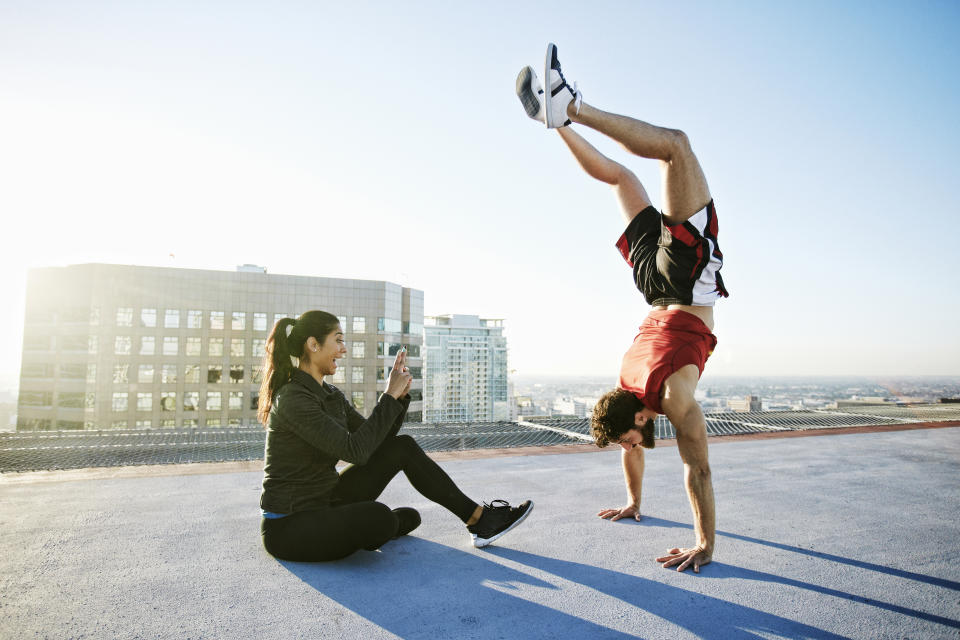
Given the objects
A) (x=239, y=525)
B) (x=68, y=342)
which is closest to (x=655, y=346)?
(x=239, y=525)

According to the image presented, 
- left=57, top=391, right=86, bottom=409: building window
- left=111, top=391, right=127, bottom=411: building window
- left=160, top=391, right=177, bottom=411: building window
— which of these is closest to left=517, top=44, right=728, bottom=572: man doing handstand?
left=160, top=391, right=177, bottom=411: building window

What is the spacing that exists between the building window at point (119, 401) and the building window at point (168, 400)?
8.75 ft

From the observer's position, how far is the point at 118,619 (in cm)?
126

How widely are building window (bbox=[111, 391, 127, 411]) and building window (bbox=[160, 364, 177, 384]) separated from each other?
2947 millimetres

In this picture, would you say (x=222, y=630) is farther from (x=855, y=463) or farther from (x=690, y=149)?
(x=855, y=463)

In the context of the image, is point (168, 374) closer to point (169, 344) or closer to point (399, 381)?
point (169, 344)

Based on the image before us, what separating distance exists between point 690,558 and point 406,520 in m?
0.99

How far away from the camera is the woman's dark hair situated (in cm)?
178

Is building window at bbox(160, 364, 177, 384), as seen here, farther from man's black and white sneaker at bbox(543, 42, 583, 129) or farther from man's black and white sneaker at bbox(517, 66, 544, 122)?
man's black and white sneaker at bbox(543, 42, 583, 129)

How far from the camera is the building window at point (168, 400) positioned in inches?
1582

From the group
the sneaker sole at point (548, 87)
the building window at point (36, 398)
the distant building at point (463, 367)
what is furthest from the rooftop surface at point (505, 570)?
the distant building at point (463, 367)

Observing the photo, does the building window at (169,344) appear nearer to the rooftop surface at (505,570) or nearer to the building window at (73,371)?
the building window at (73,371)

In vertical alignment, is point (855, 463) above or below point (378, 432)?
below

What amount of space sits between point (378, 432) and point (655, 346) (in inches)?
43.6
